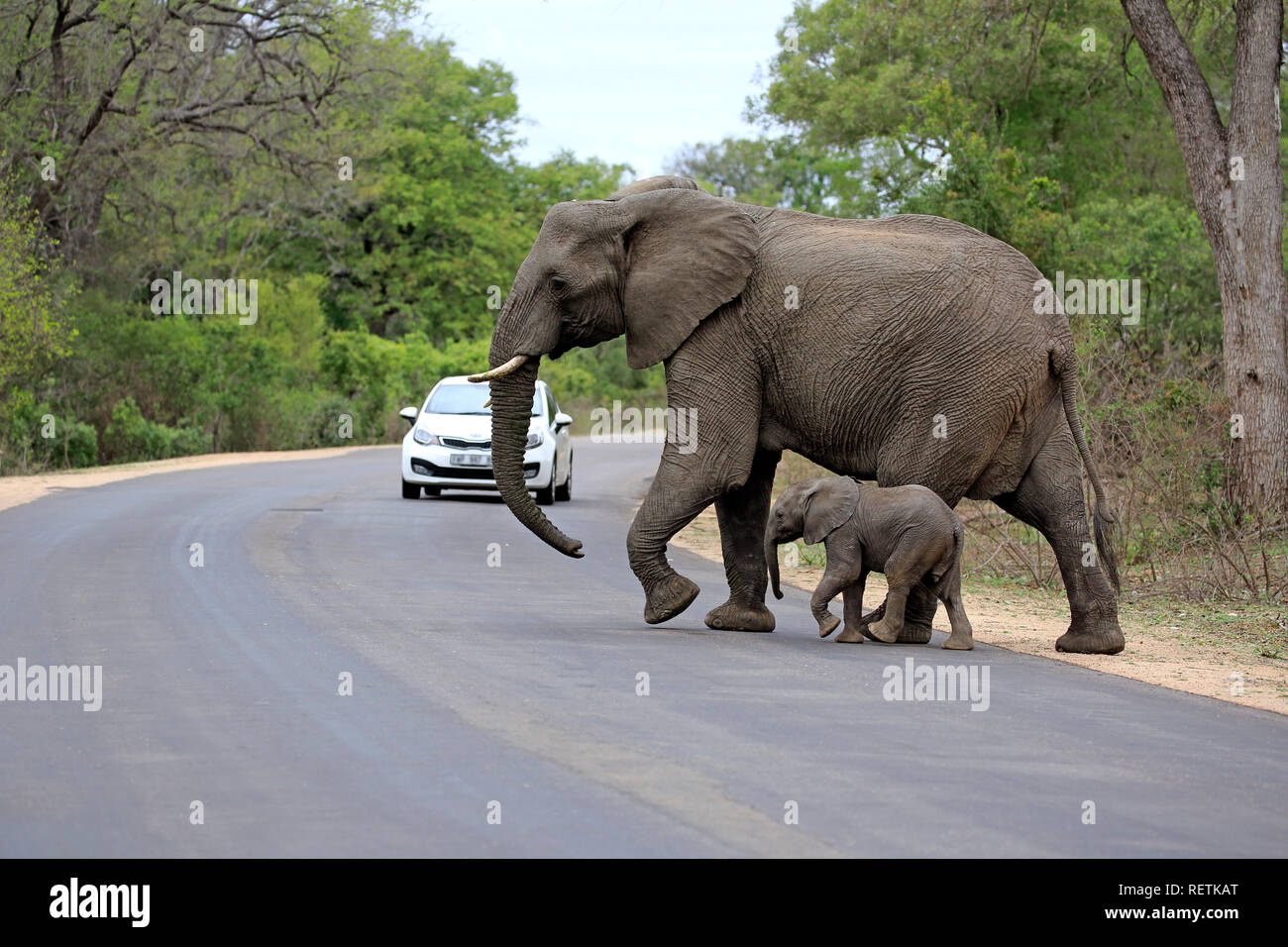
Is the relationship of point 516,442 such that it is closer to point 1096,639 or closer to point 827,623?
point 827,623

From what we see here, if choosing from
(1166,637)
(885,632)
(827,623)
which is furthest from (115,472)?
(885,632)

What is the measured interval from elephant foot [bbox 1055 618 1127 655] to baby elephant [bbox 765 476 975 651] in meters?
0.78

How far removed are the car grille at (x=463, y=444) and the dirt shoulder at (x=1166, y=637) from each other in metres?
7.93

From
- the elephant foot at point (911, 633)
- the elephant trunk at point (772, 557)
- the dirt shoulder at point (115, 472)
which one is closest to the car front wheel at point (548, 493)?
the dirt shoulder at point (115, 472)

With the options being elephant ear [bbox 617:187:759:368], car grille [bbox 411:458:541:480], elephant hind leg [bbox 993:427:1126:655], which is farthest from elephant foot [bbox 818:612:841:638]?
car grille [bbox 411:458:541:480]

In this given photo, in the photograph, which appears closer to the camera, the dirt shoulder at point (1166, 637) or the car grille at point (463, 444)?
the dirt shoulder at point (1166, 637)

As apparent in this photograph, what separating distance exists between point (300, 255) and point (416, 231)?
4265 millimetres

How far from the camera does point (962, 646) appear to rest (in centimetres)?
1059

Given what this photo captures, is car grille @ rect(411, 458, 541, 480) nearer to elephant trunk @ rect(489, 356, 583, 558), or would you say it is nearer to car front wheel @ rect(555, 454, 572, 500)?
car front wheel @ rect(555, 454, 572, 500)

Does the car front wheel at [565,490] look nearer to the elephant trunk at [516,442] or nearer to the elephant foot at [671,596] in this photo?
the elephant trunk at [516,442]

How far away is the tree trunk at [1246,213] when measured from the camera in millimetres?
18297

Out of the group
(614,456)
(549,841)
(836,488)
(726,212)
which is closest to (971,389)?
(836,488)

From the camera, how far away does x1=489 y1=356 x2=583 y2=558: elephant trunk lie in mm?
11414

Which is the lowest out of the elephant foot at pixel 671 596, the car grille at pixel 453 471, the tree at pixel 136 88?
the elephant foot at pixel 671 596
